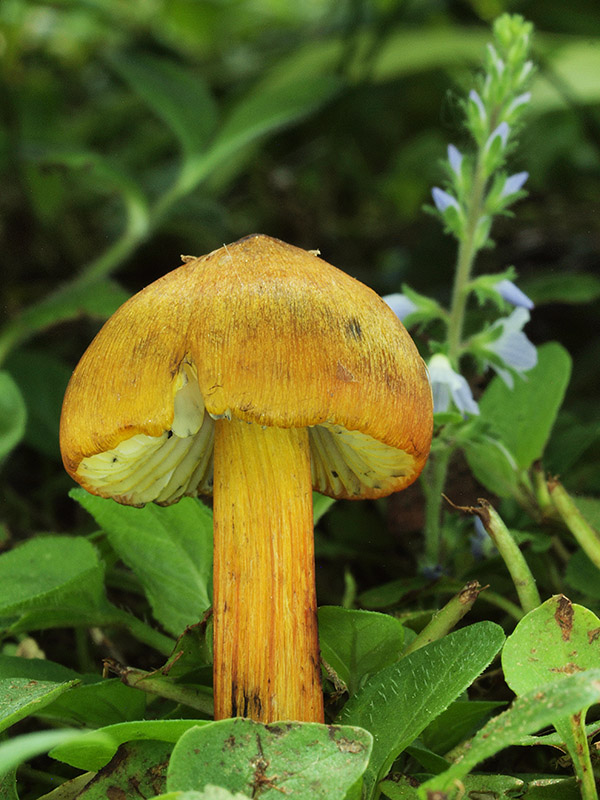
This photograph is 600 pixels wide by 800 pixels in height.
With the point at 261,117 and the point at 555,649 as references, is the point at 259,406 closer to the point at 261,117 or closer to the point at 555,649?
the point at 555,649

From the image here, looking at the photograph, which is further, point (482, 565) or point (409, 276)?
point (409, 276)

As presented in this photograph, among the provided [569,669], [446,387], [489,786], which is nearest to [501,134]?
[446,387]

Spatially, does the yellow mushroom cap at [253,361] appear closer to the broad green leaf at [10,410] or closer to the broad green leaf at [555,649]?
the broad green leaf at [555,649]

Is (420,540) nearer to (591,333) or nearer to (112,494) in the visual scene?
(112,494)

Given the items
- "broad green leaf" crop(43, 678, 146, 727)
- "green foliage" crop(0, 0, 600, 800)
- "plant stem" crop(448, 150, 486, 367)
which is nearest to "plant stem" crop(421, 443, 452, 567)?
"green foliage" crop(0, 0, 600, 800)

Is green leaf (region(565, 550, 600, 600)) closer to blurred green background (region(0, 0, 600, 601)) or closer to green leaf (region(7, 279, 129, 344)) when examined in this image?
blurred green background (region(0, 0, 600, 601))

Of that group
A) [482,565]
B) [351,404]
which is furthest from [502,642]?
[482,565]
